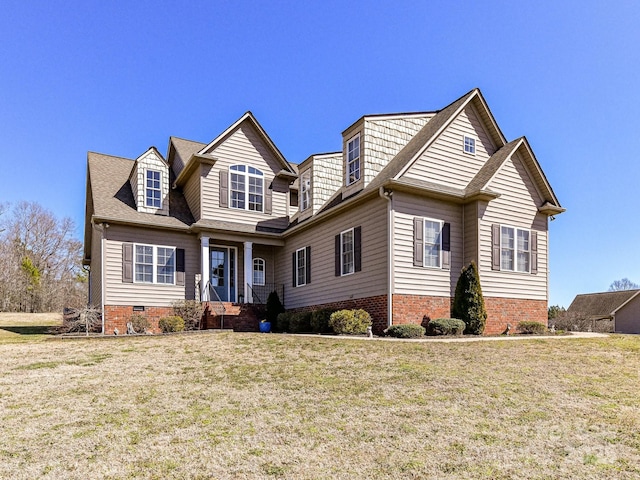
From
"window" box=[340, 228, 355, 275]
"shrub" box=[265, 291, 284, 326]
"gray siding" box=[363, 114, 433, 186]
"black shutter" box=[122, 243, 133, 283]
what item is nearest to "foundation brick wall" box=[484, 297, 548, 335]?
"window" box=[340, 228, 355, 275]

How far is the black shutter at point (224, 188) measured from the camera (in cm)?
2075

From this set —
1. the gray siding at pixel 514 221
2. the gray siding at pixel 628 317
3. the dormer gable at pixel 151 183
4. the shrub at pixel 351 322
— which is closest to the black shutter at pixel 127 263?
the dormer gable at pixel 151 183

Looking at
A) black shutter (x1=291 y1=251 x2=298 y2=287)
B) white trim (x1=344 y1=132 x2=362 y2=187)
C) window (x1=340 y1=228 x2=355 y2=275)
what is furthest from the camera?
black shutter (x1=291 y1=251 x2=298 y2=287)

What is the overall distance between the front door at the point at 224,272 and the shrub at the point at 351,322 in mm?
7249

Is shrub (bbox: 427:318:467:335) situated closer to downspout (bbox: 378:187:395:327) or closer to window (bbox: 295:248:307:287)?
downspout (bbox: 378:187:395:327)

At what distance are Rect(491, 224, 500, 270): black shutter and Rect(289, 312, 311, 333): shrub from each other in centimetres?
643

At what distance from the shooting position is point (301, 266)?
20.6 m

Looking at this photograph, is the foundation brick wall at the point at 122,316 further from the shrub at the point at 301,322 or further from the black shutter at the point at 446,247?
the black shutter at the point at 446,247

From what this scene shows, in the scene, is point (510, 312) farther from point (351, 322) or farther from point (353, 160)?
point (353, 160)

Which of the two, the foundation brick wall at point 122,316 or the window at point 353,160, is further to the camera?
the foundation brick wall at point 122,316

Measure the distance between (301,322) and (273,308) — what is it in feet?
9.62

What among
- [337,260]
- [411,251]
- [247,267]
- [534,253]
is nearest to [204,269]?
[247,267]

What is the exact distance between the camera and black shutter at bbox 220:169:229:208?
2075 cm

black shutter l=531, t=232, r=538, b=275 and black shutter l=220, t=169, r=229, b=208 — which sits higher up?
black shutter l=220, t=169, r=229, b=208
